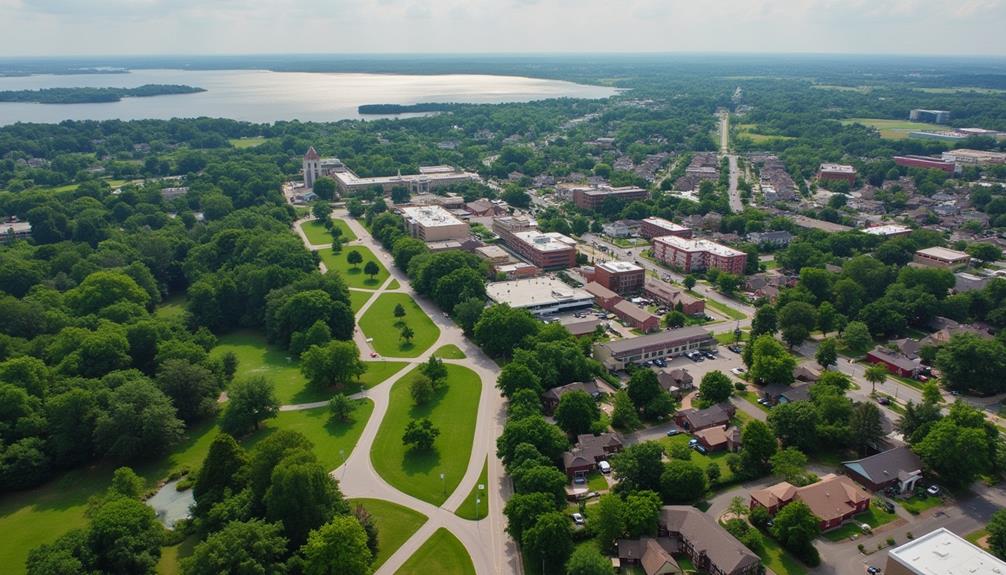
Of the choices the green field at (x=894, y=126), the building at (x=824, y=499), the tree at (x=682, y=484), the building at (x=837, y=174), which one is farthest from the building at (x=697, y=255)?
the green field at (x=894, y=126)

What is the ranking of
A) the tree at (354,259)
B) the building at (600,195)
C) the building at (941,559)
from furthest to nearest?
the building at (600,195) < the tree at (354,259) < the building at (941,559)

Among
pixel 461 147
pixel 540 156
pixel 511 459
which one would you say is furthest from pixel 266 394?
pixel 461 147

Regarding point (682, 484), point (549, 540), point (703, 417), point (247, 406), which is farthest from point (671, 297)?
point (247, 406)

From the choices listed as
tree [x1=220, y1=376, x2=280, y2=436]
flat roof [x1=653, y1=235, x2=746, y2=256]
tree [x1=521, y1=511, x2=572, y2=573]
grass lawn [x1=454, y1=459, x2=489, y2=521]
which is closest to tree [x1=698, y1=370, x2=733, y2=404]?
grass lawn [x1=454, y1=459, x2=489, y2=521]

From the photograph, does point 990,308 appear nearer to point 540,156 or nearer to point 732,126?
point 540,156

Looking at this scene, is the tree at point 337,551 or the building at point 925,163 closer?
the tree at point 337,551

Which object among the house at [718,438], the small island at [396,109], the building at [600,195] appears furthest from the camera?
the small island at [396,109]

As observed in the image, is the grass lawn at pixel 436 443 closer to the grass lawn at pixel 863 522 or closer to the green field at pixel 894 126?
the grass lawn at pixel 863 522
